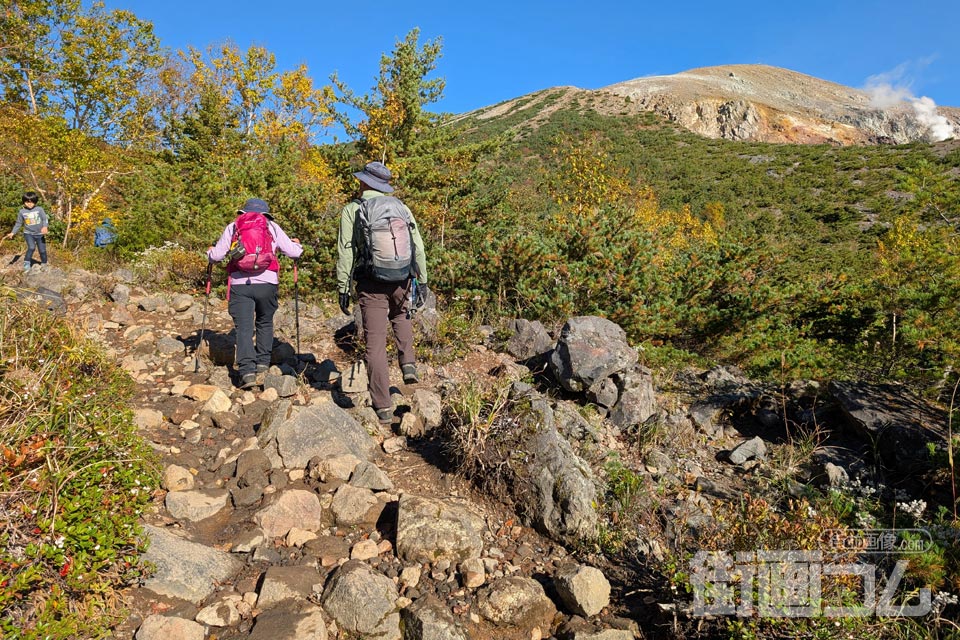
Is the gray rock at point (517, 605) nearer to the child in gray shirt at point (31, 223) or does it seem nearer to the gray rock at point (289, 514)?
the gray rock at point (289, 514)

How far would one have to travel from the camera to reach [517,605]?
94.7 inches

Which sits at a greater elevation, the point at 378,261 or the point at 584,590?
the point at 378,261

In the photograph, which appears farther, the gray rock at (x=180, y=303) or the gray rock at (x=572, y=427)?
the gray rock at (x=180, y=303)

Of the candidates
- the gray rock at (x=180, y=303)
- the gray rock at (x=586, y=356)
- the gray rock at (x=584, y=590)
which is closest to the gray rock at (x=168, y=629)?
the gray rock at (x=584, y=590)

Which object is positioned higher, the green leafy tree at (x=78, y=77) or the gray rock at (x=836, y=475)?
the green leafy tree at (x=78, y=77)

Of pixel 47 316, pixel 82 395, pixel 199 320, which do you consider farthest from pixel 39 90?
pixel 82 395

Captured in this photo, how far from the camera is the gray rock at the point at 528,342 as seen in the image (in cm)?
623

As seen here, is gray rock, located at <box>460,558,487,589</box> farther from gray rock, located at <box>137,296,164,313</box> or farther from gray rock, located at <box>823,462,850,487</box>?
gray rock, located at <box>137,296,164,313</box>

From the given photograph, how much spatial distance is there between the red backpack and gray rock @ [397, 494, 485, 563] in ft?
8.67

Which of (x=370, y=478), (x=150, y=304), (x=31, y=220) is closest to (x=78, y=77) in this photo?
(x=31, y=220)

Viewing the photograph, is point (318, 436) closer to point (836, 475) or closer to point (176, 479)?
point (176, 479)

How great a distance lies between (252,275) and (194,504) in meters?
2.17

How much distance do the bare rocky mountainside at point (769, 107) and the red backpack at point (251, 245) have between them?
60.2 metres

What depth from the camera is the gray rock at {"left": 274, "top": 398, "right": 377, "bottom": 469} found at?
347cm
